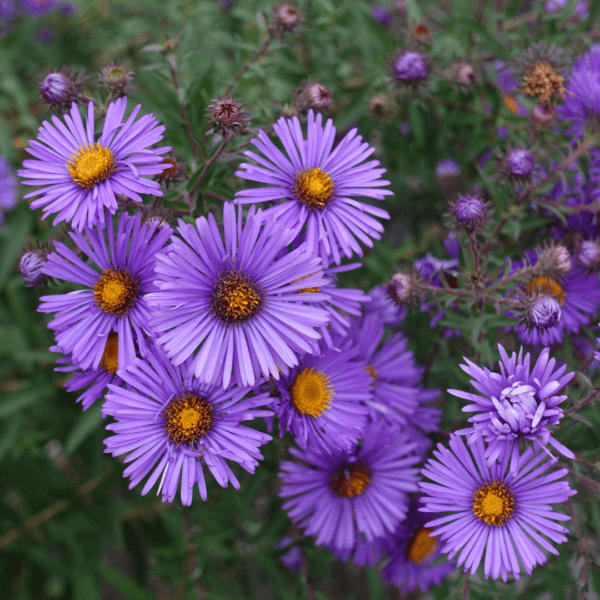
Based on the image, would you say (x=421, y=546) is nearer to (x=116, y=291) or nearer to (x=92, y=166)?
(x=116, y=291)

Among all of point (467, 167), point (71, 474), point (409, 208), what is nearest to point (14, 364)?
point (71, 474)

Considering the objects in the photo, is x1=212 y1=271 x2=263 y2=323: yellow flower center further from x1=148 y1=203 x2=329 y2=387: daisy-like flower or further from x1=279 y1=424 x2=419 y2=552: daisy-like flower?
x1=279 y1=424 x2=419 y2=552: daisy-like flower

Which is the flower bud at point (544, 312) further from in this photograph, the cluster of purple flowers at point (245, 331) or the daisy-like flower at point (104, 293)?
the daisy-like flower at point (104, 293)

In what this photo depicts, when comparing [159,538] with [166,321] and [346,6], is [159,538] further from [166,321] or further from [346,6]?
[346,6]

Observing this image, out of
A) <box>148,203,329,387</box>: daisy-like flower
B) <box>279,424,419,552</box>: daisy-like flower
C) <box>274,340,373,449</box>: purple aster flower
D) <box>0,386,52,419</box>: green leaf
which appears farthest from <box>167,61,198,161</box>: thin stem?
<box>0,386,52,419</box>: green leaf

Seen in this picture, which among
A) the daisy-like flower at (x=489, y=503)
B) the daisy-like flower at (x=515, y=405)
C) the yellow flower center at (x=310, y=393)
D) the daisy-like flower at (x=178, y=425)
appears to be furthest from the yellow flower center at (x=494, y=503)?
the daisy-like flower at (x=178, y=425)
